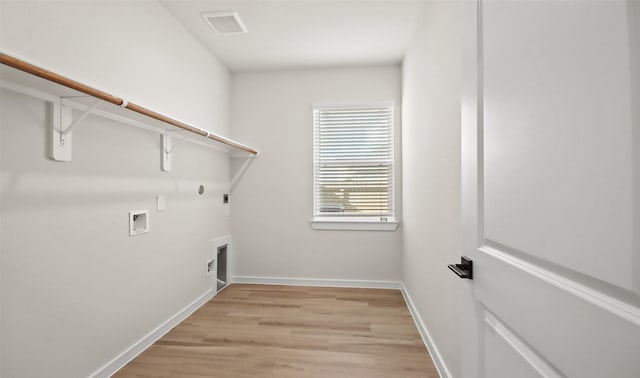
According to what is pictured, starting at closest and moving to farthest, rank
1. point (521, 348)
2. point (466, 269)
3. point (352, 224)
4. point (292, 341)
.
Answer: point (521, 348) < point (466, 269) < point (292, 341) < point (352, 224)

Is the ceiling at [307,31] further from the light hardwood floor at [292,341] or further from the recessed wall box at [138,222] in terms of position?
the light hardwood floor at [292,341]

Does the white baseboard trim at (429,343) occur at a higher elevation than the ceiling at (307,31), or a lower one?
lower

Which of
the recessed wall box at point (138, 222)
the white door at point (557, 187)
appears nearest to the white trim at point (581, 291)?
the white door at point (557, 187)

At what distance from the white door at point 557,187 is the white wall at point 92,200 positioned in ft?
5.80

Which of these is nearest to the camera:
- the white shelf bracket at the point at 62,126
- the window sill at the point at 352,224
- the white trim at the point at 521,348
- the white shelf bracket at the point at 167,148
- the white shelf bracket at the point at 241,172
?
the white trim at the point at 521,348

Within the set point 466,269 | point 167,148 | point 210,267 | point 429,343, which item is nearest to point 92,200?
point 167,148

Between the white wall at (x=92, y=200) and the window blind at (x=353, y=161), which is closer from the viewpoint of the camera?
the white wall at (x=92, y=200)

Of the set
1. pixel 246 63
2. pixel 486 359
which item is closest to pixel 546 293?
pixel 486 359

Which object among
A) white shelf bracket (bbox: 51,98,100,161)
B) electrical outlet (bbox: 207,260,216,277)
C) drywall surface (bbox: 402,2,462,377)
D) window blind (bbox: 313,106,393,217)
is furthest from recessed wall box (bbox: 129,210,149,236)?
drywall surface (bbox: 402,2,462,377)

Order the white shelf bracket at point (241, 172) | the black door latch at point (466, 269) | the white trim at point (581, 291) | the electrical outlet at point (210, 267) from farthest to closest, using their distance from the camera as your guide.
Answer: the white shelf bracket at point (241, 172) → the electrical outlet at point (210, 267) → the black door latch at point (466, 269) → the white trim at point (581, 291)

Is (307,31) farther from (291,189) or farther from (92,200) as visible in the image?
(92,200)

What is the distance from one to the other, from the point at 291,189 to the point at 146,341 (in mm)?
1915

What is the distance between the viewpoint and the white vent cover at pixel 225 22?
7.59ft

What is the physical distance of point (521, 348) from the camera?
2.17ft
